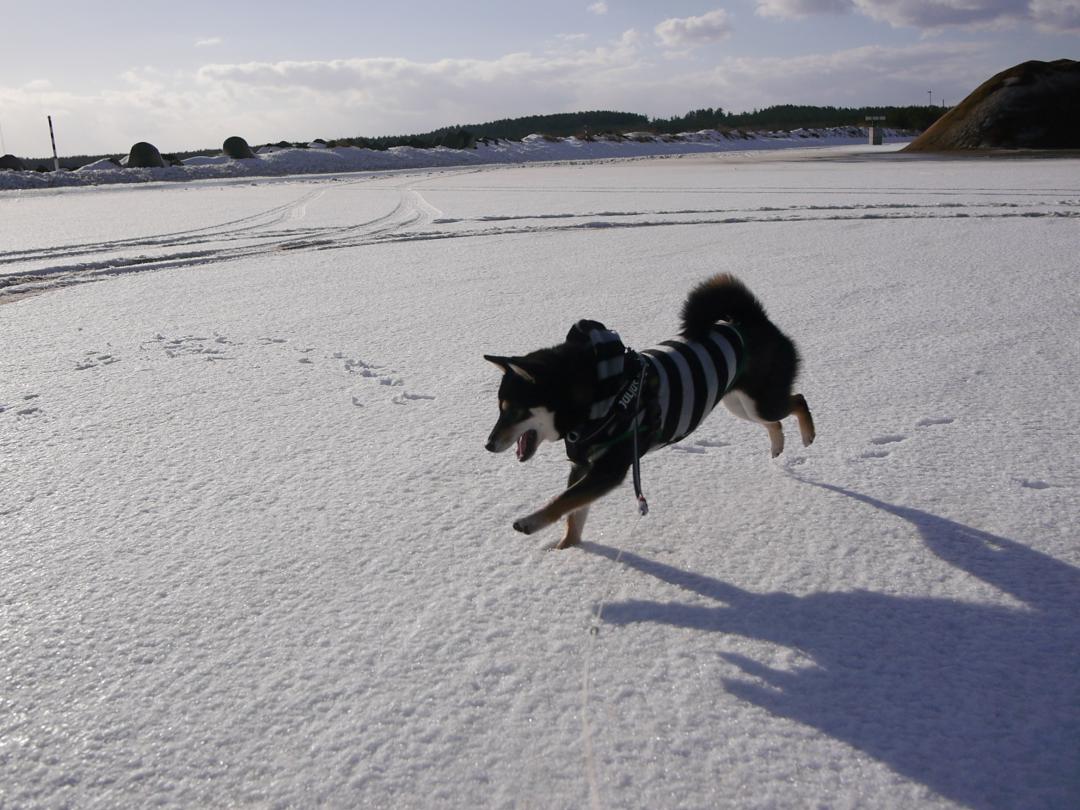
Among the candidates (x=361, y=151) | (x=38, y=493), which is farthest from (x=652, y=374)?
(x=361, y=151)

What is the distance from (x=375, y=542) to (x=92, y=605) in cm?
72

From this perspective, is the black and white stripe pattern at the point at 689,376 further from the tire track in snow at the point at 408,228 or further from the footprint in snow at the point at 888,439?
the tire track in snow at the point at 408,228

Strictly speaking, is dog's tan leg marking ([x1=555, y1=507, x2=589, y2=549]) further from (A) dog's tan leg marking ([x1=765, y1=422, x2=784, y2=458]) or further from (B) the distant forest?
(B) the distant forest

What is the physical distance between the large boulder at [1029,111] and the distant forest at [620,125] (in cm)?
2284

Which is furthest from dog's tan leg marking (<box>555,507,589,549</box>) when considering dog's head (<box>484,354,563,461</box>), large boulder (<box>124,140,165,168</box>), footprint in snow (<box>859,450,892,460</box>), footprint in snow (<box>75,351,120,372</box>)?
large boulder (<box>124,140,165,168</box>)

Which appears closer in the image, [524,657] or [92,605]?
[524,657]

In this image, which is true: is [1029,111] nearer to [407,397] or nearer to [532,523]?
[407,397]

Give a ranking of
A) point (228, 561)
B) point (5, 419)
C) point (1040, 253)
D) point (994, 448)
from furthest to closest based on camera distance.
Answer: point (1040, 253), point (5, 419), point (994, 448), point (228, 561)

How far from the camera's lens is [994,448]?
2.80 metres

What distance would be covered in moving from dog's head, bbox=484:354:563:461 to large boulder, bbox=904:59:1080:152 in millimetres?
22594

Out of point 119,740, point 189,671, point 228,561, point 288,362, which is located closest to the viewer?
point 119,740

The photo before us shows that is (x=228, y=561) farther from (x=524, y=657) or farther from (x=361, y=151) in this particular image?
(x=361, y=151)

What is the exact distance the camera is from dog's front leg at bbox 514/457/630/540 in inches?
85.5

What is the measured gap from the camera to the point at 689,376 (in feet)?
7.88
